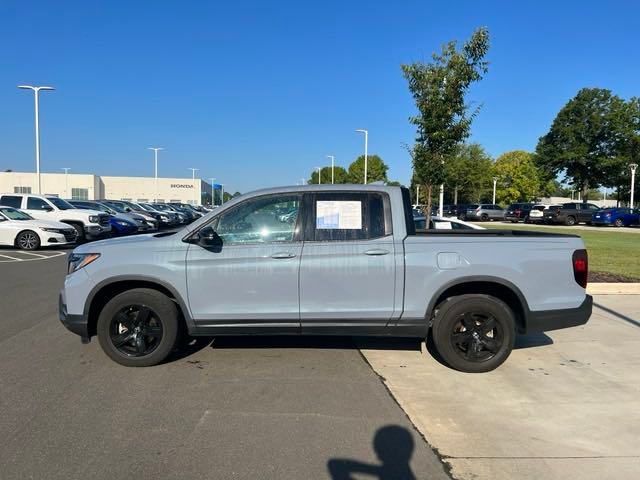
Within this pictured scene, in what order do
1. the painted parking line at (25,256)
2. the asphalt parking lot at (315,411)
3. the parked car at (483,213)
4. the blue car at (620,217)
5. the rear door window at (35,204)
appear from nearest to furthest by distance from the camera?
the asphalt parking lot at (315,411)
the painted parking line at (25,256)
the rear door window at (35,204)
the blue car at (620,217)
the parked car at (483,213)

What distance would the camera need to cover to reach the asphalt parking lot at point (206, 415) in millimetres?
3418

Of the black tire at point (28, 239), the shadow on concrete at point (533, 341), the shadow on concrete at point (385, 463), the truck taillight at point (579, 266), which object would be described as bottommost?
the shadow on concrete at point (385, 463)

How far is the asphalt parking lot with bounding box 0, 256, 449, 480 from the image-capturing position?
3.42 meters

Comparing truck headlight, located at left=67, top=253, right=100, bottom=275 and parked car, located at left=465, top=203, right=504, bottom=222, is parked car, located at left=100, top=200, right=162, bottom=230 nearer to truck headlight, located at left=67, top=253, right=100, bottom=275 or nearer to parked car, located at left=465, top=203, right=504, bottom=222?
truck headlight, located at left=67, top=253, right=100, bottom=275

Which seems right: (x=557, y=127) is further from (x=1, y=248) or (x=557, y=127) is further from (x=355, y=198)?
(x=355, y=198)

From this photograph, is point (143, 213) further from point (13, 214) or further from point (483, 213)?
point (483, 213)

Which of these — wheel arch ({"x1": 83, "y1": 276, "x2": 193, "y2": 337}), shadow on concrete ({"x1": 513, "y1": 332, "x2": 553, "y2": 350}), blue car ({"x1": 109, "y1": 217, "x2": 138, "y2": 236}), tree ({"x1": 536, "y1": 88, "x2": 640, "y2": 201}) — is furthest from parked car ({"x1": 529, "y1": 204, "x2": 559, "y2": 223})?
wheel arch ({"x1": 83, "y1": 276, "x2": 193, "y2": 337})

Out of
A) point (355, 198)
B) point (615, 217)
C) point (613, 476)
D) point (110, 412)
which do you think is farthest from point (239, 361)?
point (615, 217)

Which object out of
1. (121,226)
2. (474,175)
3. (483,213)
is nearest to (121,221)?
(121,226)

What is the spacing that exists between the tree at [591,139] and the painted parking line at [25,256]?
52.9m

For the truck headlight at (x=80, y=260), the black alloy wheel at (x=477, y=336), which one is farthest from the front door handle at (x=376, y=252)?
the truck headlight at (x=80, y=260)

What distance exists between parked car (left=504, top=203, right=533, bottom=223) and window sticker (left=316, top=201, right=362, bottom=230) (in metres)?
43.1

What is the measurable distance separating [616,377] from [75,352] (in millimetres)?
5637

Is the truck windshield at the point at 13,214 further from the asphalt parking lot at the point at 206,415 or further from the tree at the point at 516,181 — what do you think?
the tree at the point at 516,181
